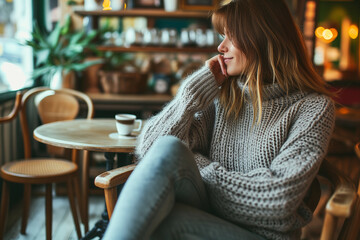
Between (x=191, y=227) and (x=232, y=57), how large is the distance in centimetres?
65

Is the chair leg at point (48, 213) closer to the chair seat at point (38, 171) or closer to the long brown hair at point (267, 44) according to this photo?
the chair seat at point (38, 171)

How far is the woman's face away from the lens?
4.77ft

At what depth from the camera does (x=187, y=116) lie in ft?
4.74

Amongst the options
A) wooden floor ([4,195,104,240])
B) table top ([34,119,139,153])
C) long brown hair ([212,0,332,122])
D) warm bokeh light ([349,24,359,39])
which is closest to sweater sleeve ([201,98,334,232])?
long brown hair ([212,0,332,122])

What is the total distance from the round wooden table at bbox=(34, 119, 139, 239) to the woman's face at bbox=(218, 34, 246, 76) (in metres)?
0.48

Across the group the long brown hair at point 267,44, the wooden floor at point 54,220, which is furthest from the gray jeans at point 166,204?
the wooden floor at point 54,220

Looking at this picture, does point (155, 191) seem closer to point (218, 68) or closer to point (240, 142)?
point (240, 142)

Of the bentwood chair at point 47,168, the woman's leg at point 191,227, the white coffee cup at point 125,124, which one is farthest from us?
the bentwood chair at point 47,168

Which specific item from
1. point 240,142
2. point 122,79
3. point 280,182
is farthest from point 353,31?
point 280,182

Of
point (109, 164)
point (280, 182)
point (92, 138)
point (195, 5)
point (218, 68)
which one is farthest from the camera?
point (195, 5)

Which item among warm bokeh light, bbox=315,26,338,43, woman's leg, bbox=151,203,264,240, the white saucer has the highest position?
warm bokeh light, bbox=315,26,338,43

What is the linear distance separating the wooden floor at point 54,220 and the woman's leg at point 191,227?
1408 millimetres

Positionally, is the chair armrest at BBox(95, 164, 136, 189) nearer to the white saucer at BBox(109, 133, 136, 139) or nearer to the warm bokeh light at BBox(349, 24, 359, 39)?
the white saucer at BBox(109, 133, 136, 139)

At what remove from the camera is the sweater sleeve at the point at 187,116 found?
1.44 meters
